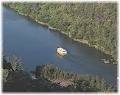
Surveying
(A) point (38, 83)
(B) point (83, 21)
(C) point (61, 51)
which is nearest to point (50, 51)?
(C) point (61, 51)

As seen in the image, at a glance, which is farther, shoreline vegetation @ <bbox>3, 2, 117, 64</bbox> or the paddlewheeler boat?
shoreline vegetation @ <bbox>3, 2, 117, 64</bbox>

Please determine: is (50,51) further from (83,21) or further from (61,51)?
(83,21)

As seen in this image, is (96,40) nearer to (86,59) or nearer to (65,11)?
(86,59)

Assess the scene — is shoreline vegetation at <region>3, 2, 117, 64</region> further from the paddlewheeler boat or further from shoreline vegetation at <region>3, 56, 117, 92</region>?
shoreline vegetation at <region>3, 56, 117, 92</region>

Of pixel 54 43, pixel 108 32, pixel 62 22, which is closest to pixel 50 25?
pixel 62 22

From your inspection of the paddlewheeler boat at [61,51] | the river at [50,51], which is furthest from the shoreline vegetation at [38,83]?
the paddlewheeler boat at [61,51]

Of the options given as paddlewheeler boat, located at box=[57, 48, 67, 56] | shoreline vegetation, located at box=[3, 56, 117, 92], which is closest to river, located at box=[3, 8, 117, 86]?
paddlewheeler boat, located at box=[57, 48, 67, 56]
